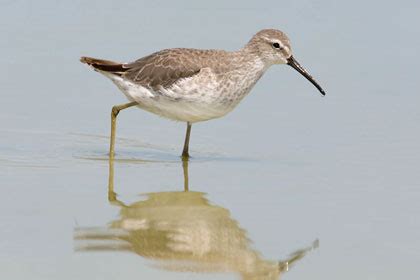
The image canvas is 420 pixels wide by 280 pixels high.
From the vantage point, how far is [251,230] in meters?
9.27

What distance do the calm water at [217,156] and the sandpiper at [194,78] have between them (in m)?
0.44

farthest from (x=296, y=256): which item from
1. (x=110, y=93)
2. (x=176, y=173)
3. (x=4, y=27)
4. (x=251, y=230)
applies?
(x=4, y=27)

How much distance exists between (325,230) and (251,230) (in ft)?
1.97

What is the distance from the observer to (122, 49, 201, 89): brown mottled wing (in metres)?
11.7

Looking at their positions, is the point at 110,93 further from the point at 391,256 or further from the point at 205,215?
the point at 391,256

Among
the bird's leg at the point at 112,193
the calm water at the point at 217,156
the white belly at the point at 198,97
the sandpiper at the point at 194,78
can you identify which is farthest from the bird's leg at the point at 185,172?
the bird's leg at the point at 112,193

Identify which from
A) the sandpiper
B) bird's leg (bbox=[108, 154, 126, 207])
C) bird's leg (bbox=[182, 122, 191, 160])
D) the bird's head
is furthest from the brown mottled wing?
bird's leg (bbox=[108, 154, 126, 207])

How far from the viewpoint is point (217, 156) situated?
11609 millimetres

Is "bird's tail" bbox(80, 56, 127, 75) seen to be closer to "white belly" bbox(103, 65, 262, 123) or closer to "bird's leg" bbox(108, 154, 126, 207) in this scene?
"white belly" bbox(103, 65, 262, 123)

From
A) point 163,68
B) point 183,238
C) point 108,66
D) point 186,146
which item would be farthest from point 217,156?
point 183,238

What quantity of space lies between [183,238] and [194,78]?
9.30ft

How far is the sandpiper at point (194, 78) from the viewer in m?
11.5

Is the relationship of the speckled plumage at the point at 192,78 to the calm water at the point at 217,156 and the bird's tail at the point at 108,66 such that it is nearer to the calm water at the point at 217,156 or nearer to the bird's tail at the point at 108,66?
the bird's tail at the point at 108,66

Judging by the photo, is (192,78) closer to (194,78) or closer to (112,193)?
(194,78)
